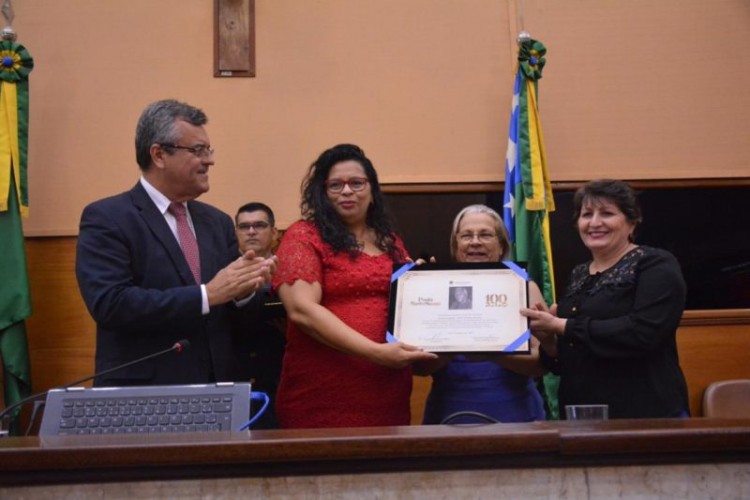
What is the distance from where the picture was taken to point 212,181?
3.84m

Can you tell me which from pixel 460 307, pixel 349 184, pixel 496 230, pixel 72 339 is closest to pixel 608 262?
pixel 496 230

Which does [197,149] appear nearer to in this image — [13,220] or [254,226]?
[254,226]

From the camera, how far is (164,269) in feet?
7.64

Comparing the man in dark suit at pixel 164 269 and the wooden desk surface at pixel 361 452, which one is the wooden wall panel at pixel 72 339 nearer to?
the man in dark suit at pixel 164 269

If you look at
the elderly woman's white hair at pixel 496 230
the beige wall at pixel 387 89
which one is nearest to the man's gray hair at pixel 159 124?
the elderly woman's white hair at pixel 496 230

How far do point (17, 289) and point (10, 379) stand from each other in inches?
14.5

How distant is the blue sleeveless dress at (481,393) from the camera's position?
2.52m

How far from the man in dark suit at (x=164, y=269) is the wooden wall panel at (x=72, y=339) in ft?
4.88

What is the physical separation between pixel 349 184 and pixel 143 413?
95cm

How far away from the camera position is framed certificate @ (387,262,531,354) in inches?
91.8

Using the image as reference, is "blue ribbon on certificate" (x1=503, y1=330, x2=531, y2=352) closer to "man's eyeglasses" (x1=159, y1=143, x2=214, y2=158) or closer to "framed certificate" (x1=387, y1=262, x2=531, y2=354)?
"framed certificate" (x1=387, y1=262, x2=531, y2=354)

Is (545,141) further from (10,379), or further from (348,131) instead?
(10,379)

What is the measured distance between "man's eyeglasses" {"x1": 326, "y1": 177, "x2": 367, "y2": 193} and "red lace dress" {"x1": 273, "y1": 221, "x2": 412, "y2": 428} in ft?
0.47

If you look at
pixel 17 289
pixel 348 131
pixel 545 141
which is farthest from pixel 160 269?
pixel 545 141
